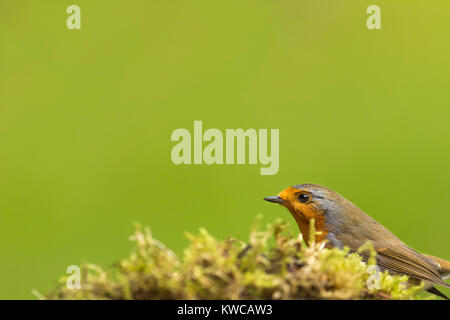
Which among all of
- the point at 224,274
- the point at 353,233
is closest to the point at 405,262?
the point at 353,233

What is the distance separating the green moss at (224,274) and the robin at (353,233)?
2.29 metres

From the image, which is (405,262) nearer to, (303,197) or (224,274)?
(303,197)

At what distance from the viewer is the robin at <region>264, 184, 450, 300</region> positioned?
4.82 meters

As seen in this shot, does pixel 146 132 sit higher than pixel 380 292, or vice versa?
pixel 146 132

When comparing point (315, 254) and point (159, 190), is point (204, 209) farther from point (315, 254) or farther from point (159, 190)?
point (315, 254)

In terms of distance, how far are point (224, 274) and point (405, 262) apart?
2.96 m

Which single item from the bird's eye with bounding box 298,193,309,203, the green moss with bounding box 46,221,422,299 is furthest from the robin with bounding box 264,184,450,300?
the green moss with bounding box 46,221,422,299

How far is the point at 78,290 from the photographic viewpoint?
250 centimetres

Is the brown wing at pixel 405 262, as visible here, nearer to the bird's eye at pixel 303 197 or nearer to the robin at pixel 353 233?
the robin at pixel 353 233

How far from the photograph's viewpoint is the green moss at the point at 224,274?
233 centimetres

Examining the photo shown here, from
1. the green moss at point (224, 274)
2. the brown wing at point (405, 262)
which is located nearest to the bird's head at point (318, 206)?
the brown wing at point (405, 262)

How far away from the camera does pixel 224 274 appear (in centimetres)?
233
